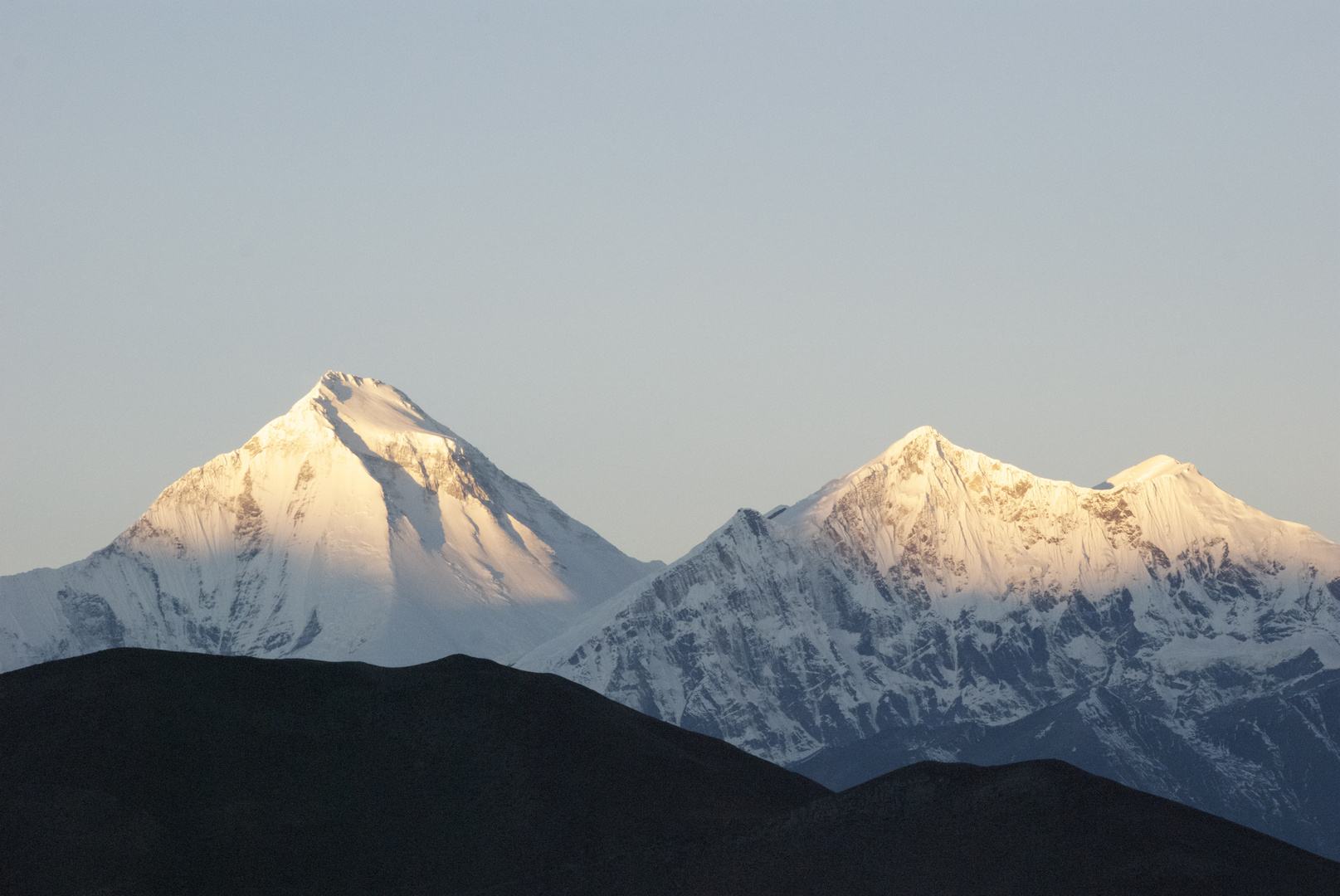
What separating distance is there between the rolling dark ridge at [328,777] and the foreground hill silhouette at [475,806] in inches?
7.8

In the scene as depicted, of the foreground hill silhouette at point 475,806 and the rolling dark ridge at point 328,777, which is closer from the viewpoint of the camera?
the foreground hill silhouette at point 475,806

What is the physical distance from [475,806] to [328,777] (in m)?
11.1

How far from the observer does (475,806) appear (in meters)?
164

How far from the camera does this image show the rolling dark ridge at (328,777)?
149 metres

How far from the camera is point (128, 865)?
145 m

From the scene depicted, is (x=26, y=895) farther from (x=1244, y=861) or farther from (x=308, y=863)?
(x=1244, y=861)

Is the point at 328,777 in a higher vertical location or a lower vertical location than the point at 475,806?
higher

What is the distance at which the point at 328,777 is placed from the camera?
16575 cm

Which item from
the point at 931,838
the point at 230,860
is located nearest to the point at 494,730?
the point at 230,860

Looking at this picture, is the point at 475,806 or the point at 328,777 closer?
the point at 475,806

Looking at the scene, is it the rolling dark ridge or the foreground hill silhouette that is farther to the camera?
the rolling dark ridge

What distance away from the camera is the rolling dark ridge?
490ft

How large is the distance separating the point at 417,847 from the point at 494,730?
1804cm

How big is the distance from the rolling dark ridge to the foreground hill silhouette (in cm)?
20
